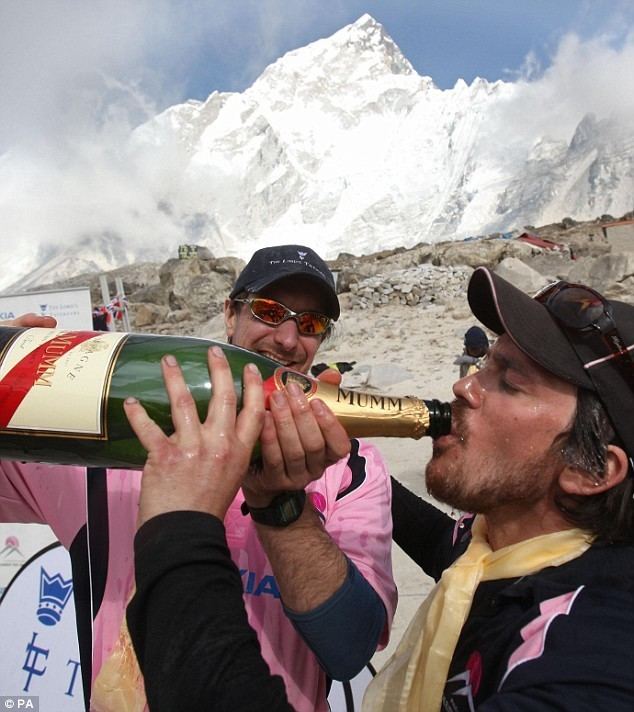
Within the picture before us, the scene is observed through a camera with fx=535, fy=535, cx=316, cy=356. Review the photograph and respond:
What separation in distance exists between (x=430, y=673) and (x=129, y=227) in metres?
101

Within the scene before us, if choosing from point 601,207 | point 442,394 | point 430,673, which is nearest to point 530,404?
point 430,673

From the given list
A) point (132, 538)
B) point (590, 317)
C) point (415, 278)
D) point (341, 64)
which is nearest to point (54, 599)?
point (132, 538)

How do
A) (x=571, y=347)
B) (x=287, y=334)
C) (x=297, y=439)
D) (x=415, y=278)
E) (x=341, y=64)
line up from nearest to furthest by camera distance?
1. (x=297, y=439)
2. (x=571, y=347)
3. (x=287, y=334)
4. (x=415, y=278)
5. (x=341, y=64)

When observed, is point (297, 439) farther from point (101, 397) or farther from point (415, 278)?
point (415, 278)

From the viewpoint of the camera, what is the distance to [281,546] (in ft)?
3.94

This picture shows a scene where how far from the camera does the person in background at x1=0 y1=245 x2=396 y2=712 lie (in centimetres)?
113

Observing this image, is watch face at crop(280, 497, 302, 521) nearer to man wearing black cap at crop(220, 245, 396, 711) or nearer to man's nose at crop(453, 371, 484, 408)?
man wearing black cap at crop(220, 245, 396, 711)

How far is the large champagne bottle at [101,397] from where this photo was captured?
1163 millimetres

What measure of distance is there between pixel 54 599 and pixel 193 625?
1.63 metres

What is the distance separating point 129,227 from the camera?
93375 mm

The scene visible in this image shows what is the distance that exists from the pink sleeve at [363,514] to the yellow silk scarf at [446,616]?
0.09m

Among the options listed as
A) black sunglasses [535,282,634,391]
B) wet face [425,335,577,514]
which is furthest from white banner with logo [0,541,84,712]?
black sunglasses [535,282,634,391]

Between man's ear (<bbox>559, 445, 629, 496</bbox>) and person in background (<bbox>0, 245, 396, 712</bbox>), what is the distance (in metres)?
0.49

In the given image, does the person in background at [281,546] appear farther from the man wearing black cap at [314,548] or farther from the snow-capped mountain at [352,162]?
the snow-capped mountain at [352,162]
